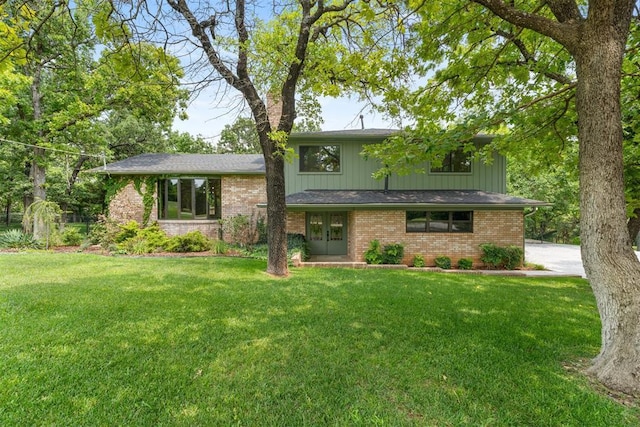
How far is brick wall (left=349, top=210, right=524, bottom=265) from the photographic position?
11.2 meters

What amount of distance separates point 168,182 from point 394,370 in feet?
43.9

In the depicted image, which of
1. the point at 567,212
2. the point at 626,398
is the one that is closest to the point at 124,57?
the point at 626,398

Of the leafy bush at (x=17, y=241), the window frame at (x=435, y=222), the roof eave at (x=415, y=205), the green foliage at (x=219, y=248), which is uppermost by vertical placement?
the roof eave at (x=415, y=205)

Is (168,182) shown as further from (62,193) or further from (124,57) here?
(62,193)

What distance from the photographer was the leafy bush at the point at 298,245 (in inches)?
432

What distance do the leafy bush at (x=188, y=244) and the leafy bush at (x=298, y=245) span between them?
3.50 metres

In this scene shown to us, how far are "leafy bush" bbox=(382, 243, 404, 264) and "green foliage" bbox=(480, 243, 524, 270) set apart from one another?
3196 mm

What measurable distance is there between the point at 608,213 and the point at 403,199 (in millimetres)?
8447

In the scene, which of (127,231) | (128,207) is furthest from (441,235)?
(128,207)

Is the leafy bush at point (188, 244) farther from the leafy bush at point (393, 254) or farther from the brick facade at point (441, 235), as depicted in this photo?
the leafy bush at point (393, 254)

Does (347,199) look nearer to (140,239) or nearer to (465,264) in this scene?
(465,264)

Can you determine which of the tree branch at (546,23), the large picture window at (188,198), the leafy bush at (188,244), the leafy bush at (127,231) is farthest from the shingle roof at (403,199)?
the tree branch at (546,23)

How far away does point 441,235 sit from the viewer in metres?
11.4

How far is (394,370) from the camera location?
124 inches
